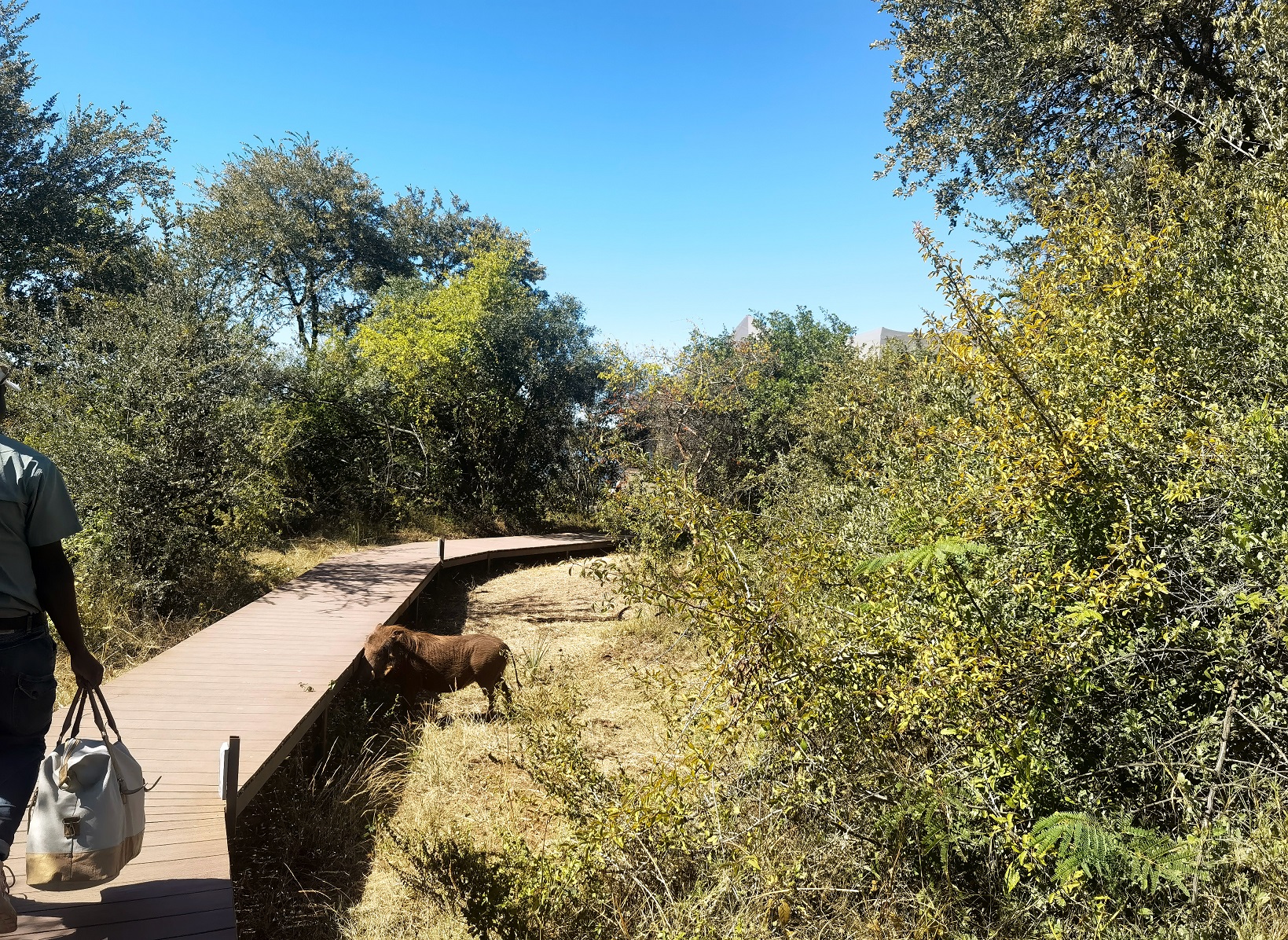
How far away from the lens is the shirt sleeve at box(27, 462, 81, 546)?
2.38m

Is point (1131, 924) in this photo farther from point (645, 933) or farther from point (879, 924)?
point (645, 933)

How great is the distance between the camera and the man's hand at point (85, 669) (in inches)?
96.7

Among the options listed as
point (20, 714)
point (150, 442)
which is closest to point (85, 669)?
point (20, 714)

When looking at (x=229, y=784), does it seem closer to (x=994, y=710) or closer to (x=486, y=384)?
(x=994, y=710)

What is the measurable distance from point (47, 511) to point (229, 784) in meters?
1.81

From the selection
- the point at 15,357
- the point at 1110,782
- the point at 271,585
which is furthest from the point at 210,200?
the point at 1110,782

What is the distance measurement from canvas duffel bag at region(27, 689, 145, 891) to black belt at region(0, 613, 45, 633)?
27 centimetres

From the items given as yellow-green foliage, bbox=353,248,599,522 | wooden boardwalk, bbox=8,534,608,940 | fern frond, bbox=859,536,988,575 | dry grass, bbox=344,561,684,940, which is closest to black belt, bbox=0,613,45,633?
wooden boardwalk, bbox=8,534,608,940

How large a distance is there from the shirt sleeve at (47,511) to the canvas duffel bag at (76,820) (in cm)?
53

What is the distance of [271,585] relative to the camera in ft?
29.1

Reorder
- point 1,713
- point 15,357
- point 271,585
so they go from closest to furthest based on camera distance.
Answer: point 1,713 < point 271,585 < point 15,357

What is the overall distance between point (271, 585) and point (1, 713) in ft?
23.0

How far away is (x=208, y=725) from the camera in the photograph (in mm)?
4609

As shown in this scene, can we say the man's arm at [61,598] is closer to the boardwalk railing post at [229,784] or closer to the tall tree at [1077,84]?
the boardwalk railing post at [229,784]
